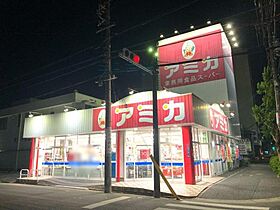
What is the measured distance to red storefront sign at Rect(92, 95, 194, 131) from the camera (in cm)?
1236

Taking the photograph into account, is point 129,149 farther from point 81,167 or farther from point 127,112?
point 81,167

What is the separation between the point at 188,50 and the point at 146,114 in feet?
36.2

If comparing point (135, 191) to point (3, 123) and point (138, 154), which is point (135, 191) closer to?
point (138, 154)

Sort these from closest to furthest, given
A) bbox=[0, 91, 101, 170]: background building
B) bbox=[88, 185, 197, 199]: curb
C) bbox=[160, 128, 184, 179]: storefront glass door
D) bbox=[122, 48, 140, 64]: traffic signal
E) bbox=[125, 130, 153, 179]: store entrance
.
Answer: bbox=[122, 48, 140, 64]: traffic signal → bbox=[88, 185, 197, 199]: curb → bbox=[160, 128, 184, 179]: storefront glass door → bbox=[125, 130, 153, 179]: store entrance → bbox=[0, 91, 101, 170]: background building

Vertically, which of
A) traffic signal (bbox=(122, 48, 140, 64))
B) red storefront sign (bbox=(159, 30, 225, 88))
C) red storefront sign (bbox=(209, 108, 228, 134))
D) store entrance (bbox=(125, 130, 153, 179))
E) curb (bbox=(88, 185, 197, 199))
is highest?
red storefront sign (bbox=(159, 30, 225, 88))

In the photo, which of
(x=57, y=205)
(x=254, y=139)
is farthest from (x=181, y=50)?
(x=254, y=139)

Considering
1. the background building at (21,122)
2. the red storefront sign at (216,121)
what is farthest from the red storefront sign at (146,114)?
the background building at (21,122)

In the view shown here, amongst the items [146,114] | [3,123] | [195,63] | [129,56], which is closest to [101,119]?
[146,114]

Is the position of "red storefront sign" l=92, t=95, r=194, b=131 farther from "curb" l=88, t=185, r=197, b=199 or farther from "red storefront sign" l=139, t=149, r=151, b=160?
"curb" l=88, t=185, r=197, b=199

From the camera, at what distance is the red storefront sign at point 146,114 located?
40.6 feet

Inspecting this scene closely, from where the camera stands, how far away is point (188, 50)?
21.6 m

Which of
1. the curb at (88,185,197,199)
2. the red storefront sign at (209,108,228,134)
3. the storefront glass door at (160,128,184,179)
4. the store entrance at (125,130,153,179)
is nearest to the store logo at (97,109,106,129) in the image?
the store entrance at (125,130,153,179)

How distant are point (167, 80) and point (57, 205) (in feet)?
53.1

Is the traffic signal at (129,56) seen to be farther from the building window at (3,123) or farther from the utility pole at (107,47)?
the building window at (3,123)
